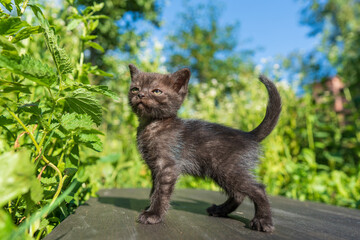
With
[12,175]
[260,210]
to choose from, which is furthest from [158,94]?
[12,175]

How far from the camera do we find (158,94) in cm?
187

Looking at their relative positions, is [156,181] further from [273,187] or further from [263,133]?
[273,187]

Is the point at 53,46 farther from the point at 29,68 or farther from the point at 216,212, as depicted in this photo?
the point at 216,212

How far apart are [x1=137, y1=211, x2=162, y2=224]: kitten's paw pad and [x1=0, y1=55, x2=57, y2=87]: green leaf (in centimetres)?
82

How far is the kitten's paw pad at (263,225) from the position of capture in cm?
135

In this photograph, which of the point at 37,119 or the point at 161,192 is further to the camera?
the point at 161,192

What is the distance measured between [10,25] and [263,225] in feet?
4.37

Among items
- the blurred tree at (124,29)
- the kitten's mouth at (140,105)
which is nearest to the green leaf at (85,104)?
the kitten's mouth at (140,105)

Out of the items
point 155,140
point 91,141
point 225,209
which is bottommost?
point 225,209

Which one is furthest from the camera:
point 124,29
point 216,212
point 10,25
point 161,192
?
point 124,29

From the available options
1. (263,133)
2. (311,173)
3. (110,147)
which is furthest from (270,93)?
(110,147)

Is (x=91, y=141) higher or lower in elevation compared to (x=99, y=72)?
lower

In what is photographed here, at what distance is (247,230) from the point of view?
4.44 ft

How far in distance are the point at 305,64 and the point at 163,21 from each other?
16.4 meters
